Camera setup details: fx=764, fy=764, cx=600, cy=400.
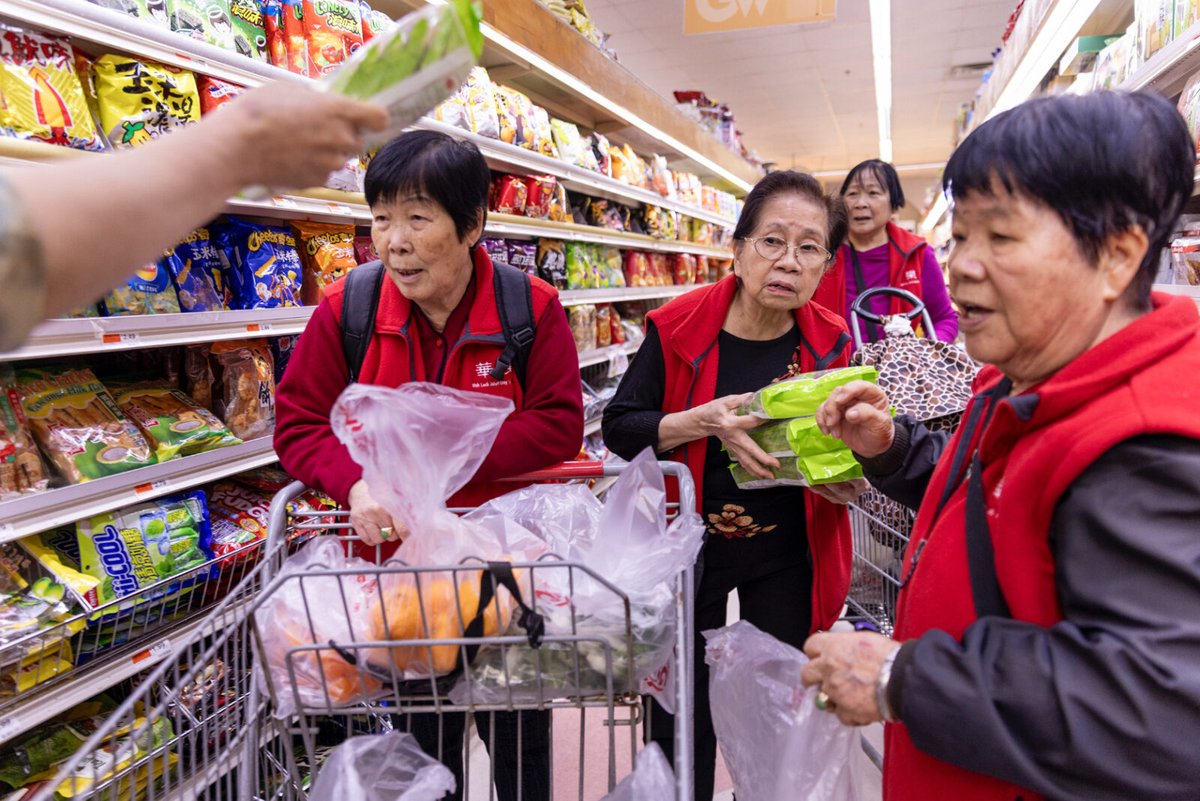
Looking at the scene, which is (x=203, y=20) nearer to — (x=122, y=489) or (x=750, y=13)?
(x=122, y=489)

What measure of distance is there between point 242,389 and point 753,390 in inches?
61.1

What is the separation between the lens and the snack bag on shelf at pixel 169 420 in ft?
6.71

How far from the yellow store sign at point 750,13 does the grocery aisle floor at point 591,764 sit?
3.74 meters

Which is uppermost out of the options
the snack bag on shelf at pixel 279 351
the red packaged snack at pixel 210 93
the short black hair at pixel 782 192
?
the red packaged snack at pixel 210 93

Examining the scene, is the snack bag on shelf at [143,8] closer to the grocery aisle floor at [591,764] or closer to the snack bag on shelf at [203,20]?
the snack bag on shelf at [203,20]

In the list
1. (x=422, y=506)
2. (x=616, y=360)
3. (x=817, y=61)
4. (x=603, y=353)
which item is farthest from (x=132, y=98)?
(x=817, y=61)

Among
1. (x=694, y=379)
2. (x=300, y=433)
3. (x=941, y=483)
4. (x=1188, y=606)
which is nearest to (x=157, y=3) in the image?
(x=300, y=433)

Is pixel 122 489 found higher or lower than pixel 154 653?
higher

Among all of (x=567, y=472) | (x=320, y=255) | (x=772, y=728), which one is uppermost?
(x=320, y=255)

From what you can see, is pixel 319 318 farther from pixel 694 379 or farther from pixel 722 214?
pixel 722 214

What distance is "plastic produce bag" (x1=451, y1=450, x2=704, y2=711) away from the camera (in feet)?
3.24

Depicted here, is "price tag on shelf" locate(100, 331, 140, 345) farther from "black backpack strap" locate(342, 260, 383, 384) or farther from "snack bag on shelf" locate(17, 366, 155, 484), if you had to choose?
"black backpack strap" locate(342, 260, 383, 384)

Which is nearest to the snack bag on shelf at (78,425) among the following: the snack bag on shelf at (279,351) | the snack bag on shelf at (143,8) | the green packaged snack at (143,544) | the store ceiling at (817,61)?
the green packaged snack at (143,544)

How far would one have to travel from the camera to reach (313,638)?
0.98 metres
